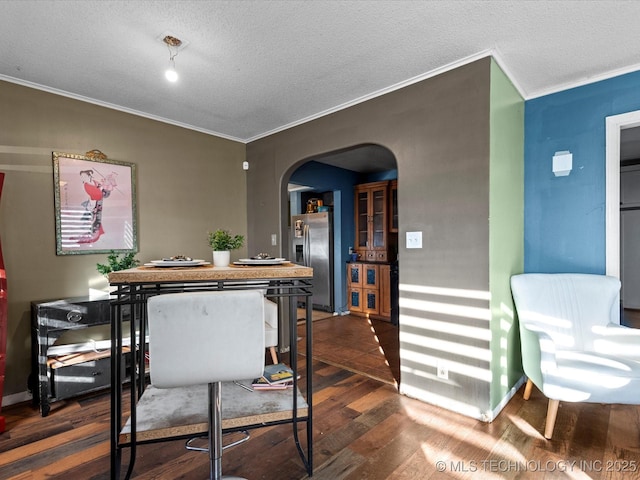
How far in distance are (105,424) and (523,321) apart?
9.73 ft

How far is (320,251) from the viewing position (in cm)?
571

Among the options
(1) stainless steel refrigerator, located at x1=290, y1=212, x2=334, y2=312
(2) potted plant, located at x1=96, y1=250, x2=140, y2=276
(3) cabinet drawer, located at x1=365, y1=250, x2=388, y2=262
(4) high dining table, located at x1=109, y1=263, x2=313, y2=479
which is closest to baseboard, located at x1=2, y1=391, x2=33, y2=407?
(2) potted plant, located at x1=96, y1=250, x2=140, y2=276

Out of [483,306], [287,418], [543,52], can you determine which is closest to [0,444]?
[287,418]

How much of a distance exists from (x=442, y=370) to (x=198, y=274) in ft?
6.36

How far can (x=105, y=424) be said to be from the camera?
7.42 ft

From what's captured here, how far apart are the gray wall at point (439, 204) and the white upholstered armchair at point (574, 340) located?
1.17ft

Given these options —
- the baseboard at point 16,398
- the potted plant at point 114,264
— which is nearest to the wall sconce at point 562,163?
the potted plant at point 114,264

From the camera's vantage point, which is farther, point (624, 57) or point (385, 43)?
point (624, 57)

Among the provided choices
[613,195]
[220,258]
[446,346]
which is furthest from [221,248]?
[613,195]

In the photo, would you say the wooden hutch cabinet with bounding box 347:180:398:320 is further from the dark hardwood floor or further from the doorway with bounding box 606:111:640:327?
the doorway with bounding box 606:111:640:327

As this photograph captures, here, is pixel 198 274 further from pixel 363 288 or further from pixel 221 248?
pixel 363 288

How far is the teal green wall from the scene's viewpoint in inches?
89.8

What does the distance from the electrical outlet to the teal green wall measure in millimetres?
303

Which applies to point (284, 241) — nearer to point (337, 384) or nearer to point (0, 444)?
point (337, 384)
